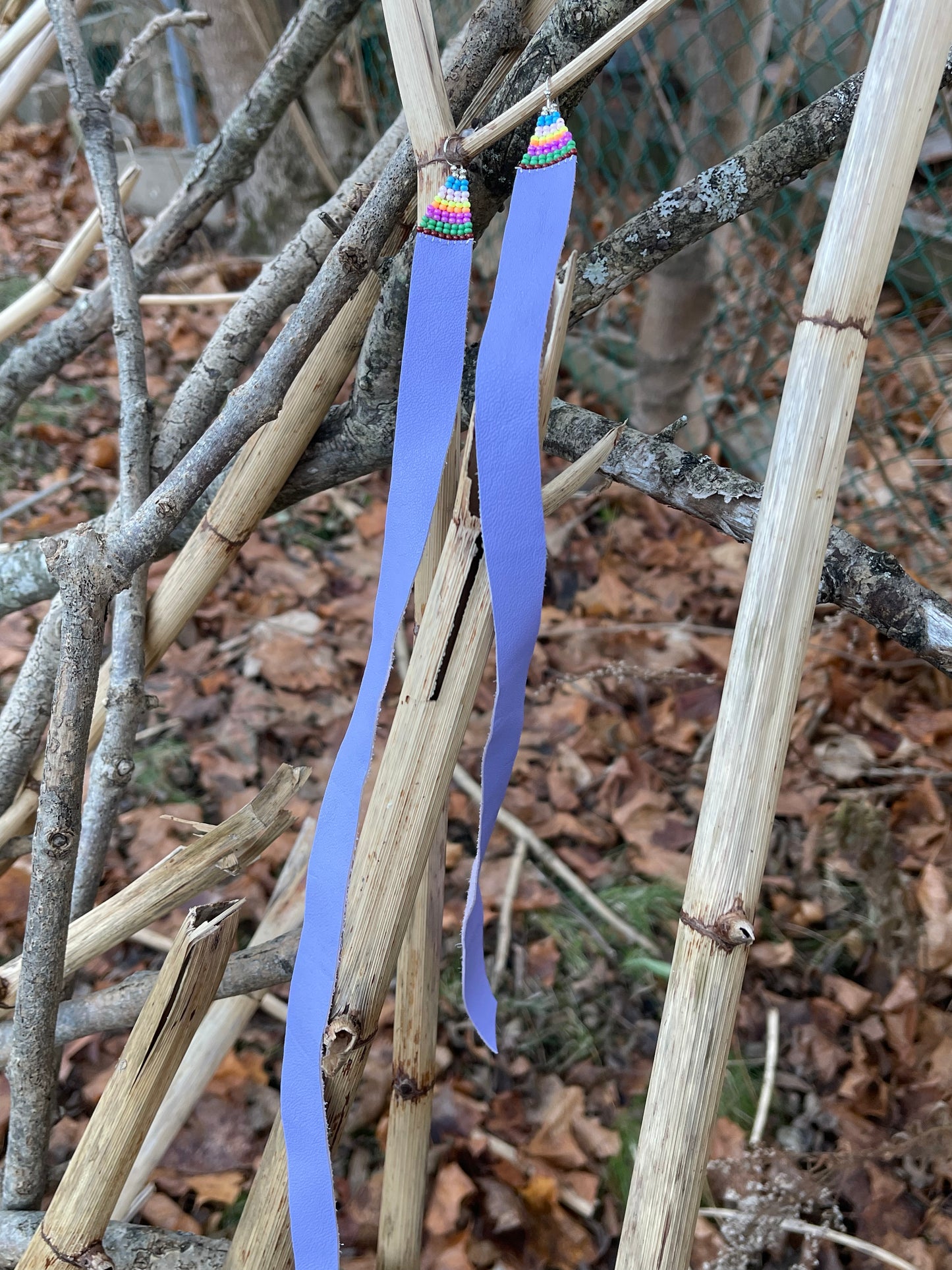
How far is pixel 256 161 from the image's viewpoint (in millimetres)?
2320

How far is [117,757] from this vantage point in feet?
2.16

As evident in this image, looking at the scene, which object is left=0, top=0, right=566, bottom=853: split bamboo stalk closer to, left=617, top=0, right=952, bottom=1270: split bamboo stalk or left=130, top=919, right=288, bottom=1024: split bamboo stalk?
left=617, top=0, right=952, bottom=1270: split bamboo stalk

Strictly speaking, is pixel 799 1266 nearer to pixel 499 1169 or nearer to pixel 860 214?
pixel 499 1169

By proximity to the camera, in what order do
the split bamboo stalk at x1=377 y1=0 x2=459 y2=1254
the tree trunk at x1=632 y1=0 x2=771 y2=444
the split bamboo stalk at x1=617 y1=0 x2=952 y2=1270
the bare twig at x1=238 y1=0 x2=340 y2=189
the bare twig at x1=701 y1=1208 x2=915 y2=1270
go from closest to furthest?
the split bamboo stalk at x1=617 y1=0 x2=952 y2=1270, the split bamboo stalk at x1=377 y1=0 x2=459 y2=1254, the bare twig at x1=701 y1=1208 x2=915 y2=1270, the tree trunk at x1=632 y1=0 x2=771 y2=444, the bare twig at x1=238 y1=0 x2=340 y2=189

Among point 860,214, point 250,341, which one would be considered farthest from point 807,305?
point 250,341

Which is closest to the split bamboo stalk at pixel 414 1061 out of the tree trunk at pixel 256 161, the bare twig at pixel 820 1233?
the bare twig at pixel 820 1233

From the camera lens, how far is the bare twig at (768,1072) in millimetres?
1168

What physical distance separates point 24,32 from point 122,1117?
3.35 feet

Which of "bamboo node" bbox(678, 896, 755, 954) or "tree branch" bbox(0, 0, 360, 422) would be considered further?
"tree branch" bbox(0, 0, 360, 422)

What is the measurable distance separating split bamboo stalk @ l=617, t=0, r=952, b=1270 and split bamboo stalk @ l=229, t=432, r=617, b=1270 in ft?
0.45

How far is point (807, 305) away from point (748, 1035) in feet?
3.95

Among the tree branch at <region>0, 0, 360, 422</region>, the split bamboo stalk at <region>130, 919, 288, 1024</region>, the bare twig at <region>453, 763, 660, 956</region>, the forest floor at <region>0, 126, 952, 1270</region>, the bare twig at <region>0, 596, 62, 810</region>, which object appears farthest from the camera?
the bare twig at <region>453, 763, 660, 956</region>

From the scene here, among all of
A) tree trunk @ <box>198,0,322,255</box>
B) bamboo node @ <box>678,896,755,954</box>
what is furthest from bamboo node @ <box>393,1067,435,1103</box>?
tree trunk @ <box>198,0,322,255</box>

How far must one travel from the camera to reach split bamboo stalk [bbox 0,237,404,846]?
64 centimetres
